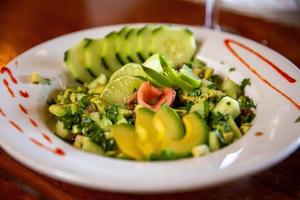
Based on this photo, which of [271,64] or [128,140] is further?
[271,64]

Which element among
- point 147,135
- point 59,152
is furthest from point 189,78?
point 59,152

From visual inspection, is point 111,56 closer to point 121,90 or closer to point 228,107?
point 121,90

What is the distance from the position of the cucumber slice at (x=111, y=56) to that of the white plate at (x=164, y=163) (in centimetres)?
17

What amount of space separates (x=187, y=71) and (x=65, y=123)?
1.55ft

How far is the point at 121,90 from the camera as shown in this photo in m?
1.51

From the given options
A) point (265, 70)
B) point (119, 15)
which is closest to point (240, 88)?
point (265, 70)

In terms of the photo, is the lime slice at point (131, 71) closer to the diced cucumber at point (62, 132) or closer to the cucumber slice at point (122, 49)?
the cucumber slice at point (122, 49)

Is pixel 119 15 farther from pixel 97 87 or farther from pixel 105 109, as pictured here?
pixel 105 109

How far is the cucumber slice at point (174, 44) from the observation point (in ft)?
5.80

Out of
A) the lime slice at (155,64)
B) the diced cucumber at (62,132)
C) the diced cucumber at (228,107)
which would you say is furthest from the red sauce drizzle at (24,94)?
the diced cucumber at (228,107)

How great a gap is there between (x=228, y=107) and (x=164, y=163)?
0.37 meters

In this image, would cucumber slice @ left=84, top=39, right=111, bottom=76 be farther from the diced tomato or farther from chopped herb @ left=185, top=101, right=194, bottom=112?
chopped herb @ left=185, top=101, right=194, bottom=112

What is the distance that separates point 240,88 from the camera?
5.18ft

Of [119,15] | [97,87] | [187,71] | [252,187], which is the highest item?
[119,15]
